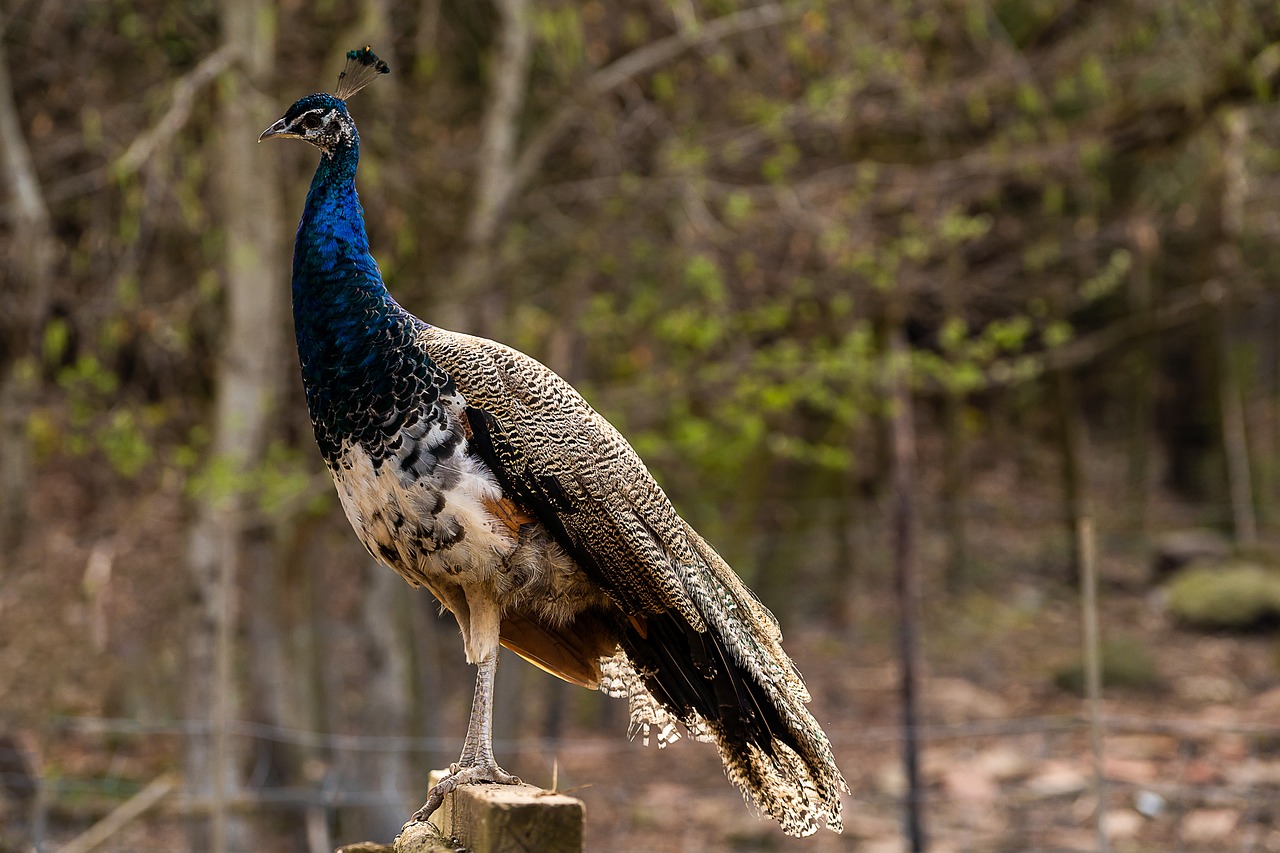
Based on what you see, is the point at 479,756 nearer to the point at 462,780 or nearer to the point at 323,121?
the point at 462,780

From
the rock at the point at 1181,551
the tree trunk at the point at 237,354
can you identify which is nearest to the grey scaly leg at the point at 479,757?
the tree trunk at the point at 237,354

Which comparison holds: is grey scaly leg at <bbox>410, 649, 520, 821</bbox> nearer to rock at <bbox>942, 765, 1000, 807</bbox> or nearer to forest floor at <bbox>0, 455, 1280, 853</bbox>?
forest floor at <bbox>0, 455, 1280, 853</bbox>

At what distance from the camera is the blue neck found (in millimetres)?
3287

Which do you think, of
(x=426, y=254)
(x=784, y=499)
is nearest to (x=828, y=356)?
(x=426, y=254)

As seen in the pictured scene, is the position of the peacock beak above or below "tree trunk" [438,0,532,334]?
below

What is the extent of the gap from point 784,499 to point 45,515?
7275mm

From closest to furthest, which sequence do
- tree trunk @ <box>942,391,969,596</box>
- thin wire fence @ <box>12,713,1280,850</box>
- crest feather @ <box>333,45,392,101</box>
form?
crest feather @ <box>333,45,392,101</box> → thin wire fence @ <box>12,713,1280,850</box> → tree trunk @ <box>942,391,969,596</box>

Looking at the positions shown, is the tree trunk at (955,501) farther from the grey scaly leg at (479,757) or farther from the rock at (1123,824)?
the grey scaly leg at (479,757)

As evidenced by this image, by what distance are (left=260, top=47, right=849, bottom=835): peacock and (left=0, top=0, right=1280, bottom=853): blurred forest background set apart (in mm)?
2843

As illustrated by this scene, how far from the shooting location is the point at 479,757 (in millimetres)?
3289

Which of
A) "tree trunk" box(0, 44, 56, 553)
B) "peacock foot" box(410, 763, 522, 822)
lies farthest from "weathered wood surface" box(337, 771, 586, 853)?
"tree trunk" box(0, 44, 56, 553)

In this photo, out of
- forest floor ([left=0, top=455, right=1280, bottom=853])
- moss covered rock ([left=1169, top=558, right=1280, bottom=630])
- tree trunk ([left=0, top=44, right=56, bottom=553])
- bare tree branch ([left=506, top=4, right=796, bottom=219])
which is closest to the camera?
tree trunk ([left=0, top=44, right=56, bottom=553])

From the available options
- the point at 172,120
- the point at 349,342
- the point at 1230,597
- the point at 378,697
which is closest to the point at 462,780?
the point at 349,342

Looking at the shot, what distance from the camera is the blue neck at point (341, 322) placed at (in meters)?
3.29
